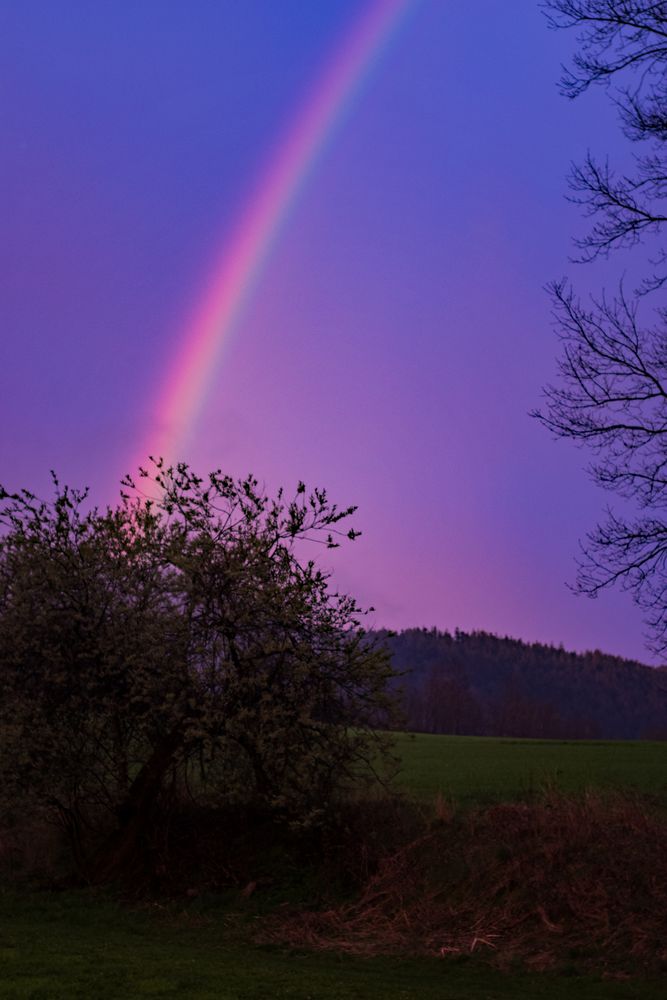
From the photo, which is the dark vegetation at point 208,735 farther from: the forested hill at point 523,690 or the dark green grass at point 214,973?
the forested hill at point 523,690

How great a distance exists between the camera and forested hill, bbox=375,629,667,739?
12281 cm

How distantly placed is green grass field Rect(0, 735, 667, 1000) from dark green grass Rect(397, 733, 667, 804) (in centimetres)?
672

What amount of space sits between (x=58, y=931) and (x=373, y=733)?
728 cm

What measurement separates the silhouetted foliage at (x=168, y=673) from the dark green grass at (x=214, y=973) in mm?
3473

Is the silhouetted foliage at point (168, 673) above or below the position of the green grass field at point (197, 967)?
above

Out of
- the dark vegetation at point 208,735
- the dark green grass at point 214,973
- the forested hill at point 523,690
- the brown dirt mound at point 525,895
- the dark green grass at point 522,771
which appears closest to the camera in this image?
the dark green grass at point 214,973

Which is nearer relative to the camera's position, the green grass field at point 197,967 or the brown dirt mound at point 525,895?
the green grass field at point 197,967

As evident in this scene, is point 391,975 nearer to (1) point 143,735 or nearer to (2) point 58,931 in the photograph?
(2) point 58,931

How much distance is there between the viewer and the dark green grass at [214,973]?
34.3ft

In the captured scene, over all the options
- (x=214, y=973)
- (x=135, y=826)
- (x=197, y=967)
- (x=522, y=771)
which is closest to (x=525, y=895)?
(x=197, y=967)

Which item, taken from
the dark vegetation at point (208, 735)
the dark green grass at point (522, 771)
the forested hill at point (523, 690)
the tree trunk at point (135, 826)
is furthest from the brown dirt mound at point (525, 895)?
the forested hill at point (523, 690)

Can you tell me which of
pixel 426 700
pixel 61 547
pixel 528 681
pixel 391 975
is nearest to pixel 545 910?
pixel 391 975

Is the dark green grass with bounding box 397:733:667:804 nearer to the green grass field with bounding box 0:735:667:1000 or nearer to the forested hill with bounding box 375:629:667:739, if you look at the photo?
the green grass field with bounding box 0:735:667:1000

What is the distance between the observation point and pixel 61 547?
66.4 ft
